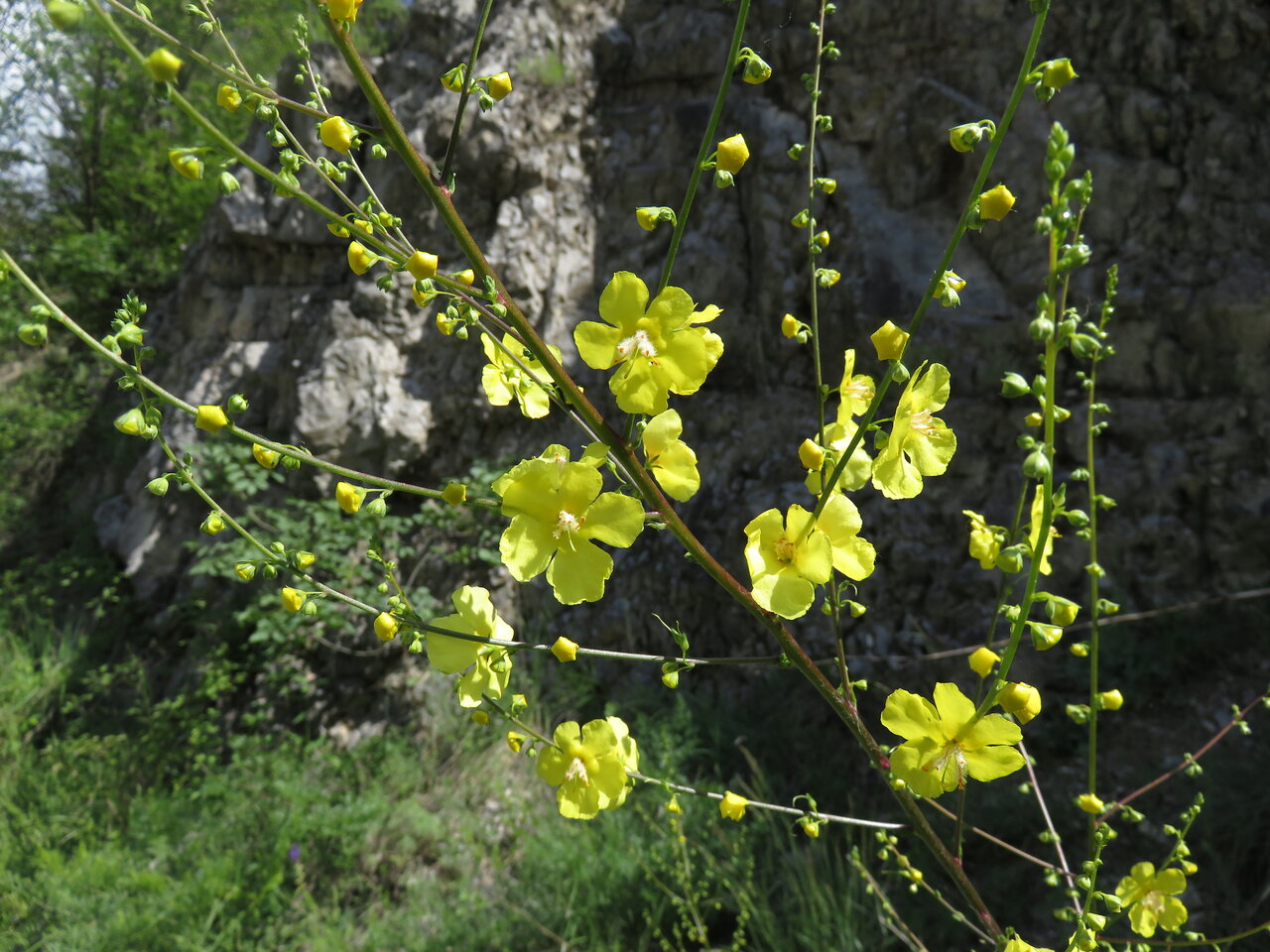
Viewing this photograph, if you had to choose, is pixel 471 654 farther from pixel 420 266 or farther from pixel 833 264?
pixel 833 264

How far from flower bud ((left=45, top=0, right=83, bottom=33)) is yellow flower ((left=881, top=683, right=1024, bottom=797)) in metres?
0.95

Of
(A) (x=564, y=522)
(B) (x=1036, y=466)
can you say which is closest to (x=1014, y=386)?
(B) (x=1036, y=466)

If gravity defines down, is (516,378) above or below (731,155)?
below

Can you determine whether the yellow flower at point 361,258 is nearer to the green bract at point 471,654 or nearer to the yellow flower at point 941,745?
the green bract at point 471,654

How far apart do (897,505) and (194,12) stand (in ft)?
12.8

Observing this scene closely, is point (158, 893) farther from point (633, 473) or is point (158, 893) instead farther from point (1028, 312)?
point (1028, 312)

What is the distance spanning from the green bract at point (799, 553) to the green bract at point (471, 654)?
13.8 inches

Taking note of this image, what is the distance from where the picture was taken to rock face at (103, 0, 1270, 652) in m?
3.80

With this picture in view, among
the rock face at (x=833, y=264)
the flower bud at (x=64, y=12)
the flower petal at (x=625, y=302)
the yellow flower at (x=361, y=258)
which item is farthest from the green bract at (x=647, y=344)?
the rock face at (x=833, y=264)

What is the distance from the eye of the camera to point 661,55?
16.8ft

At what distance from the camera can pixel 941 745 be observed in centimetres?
81

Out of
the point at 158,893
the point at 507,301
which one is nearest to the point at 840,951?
the point at 507,301

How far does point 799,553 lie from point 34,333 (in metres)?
0.82

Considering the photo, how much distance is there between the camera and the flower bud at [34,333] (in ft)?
2.37
